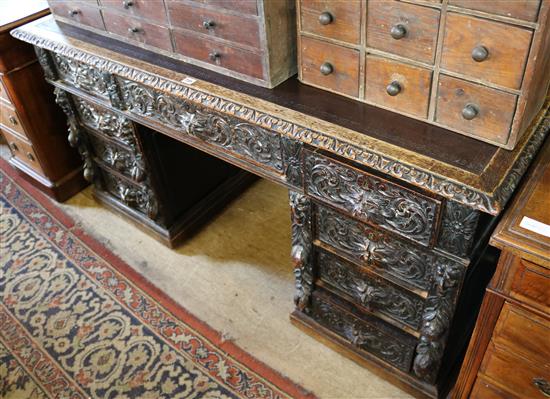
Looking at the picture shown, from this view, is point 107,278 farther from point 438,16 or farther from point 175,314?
point 438,16

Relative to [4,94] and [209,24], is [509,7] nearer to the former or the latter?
[209,24]

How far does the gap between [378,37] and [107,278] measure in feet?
5.02

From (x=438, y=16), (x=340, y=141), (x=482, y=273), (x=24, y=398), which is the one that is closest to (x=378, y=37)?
(x=438, y=16)

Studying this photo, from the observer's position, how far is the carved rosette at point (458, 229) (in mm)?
1138

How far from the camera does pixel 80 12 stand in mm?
1803

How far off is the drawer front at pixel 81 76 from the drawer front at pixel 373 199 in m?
0.92

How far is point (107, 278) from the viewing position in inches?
84.7

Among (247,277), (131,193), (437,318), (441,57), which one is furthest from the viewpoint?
(131,193)

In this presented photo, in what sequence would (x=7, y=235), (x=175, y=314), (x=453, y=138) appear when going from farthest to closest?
(x=7, y=235) < (x=175, y=314) < (x=453, y=138)

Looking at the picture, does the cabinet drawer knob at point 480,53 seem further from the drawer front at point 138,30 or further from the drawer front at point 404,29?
the drawer front at point 138,30

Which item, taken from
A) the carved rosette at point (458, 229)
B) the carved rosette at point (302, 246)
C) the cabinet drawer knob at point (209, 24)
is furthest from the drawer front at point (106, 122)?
the carved rosette at point (458, 229)

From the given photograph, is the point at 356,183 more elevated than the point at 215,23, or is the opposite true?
the point at 215,23

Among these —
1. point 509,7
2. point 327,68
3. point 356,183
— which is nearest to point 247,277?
point 356,183

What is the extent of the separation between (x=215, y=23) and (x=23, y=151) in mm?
1538
